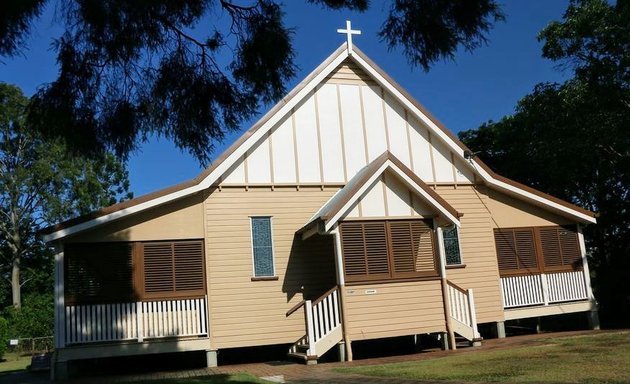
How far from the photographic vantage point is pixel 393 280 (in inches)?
596

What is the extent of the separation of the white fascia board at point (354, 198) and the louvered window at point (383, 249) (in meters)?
0.55

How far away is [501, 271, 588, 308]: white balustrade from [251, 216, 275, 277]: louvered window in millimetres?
6790

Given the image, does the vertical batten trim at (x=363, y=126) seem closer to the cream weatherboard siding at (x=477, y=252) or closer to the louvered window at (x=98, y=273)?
the cream weatherboard siding at (x=477, y=252)

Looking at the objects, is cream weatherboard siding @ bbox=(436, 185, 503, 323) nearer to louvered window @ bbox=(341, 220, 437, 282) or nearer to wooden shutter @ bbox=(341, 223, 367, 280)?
louvered window @ bbox=(341, 220, 437, 282)

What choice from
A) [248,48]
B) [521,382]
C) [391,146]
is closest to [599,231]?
[391,146]

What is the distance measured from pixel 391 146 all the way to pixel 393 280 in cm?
407

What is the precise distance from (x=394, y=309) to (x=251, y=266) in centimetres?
372

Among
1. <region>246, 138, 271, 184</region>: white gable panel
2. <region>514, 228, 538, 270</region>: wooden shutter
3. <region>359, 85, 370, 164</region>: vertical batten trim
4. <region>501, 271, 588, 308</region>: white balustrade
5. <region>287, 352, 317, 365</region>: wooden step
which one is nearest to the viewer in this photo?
<region>287, 352, 317, 365</region>: wooden step

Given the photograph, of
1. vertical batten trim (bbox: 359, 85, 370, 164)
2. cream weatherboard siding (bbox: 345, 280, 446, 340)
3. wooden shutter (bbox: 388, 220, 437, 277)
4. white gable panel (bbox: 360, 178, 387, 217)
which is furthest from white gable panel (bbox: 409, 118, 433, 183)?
cream weatherboard siding (bbox: 345, 280, 446, 340)

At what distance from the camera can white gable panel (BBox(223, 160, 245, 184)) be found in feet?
52.4

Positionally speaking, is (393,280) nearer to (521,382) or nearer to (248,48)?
(521,382)

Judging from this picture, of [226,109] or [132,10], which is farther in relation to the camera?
[226,109]

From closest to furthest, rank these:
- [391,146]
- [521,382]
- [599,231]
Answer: [521,382] → [391,146] → [599,231]

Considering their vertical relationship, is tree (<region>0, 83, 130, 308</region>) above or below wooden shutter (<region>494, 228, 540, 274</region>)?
above
